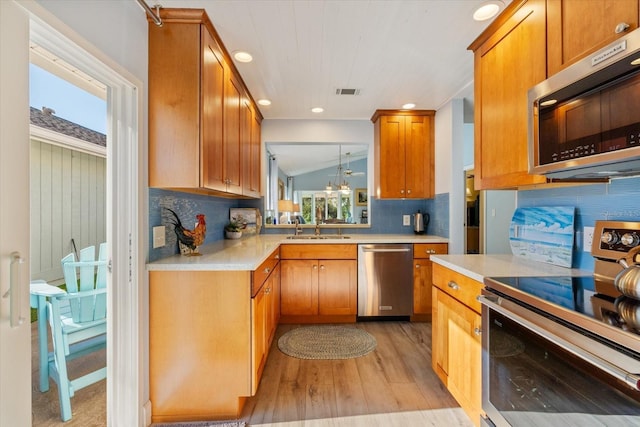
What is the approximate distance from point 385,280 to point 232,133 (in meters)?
2.07

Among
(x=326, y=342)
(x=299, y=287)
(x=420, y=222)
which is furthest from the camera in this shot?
(x=420, y=222)

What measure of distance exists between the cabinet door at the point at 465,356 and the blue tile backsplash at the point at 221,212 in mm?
1561

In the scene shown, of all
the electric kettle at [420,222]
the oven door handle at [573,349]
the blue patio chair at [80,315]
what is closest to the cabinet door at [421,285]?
the electric kettle at [420,222]

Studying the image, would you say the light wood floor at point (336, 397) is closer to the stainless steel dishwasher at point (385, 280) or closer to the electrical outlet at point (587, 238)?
the stainless steel dishwasher at point (385, 280)

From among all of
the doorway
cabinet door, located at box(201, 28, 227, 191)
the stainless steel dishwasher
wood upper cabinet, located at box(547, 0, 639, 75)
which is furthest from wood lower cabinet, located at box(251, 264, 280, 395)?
wood upper cabinet, located at box(547, 0, 639, 75)

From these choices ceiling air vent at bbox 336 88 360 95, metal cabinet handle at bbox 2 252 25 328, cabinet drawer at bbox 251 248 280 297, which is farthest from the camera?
ceiling air vent at bbox 336 88 360 95

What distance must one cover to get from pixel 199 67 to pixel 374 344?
2502 millimetres

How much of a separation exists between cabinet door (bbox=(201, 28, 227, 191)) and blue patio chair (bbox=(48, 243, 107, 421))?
2.68 feet

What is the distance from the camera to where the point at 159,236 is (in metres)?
1.74

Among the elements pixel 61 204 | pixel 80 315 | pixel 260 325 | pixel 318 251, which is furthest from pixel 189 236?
pixel 318 251

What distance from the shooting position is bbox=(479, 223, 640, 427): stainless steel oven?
77 cm

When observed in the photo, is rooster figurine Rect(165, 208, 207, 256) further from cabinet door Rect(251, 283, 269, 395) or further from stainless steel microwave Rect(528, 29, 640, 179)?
stainless steel microwave Rect(528, 29, 640, 179)

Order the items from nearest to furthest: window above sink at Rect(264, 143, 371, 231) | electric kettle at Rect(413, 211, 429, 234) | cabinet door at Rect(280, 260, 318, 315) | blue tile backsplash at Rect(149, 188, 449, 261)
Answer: blue tile backsplash at Rect(149, 188, 449, 261), cabinet door at Rect(280, 260, 318, 315), electric kettle at Rect(413, 211, 429, 234), window above sink at Rect(264, 143, 371, 231)

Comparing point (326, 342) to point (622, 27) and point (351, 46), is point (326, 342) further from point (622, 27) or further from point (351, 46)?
point (622, 27)
